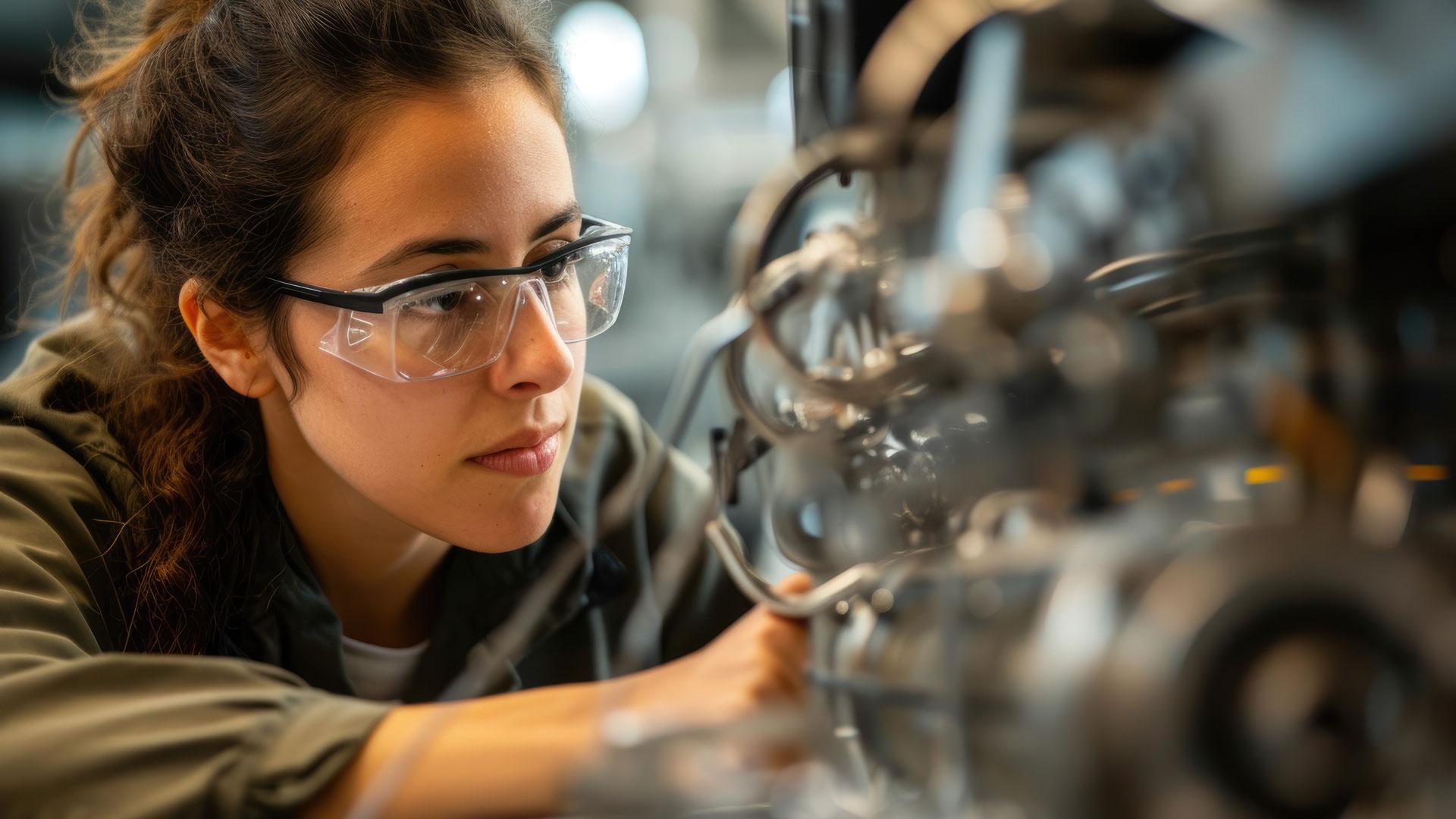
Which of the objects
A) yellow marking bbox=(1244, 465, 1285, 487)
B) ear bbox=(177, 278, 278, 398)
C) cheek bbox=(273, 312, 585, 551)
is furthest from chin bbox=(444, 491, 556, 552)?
yellow marking bbox=(1244, 465, 1285, 487)

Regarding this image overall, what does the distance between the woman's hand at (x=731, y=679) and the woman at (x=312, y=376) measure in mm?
17

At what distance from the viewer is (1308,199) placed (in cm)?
48

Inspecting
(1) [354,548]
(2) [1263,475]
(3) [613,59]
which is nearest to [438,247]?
(1) [354,548]

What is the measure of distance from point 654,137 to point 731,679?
2144 mm

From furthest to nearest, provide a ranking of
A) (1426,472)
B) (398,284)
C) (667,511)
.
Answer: (667,511) → (398,284) → (1426,472)

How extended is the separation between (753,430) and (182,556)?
0.53m

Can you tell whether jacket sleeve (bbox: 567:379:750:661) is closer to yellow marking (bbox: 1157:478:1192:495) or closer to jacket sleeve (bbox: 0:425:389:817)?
jacket sleeve (bbox: 0:425:389:817)

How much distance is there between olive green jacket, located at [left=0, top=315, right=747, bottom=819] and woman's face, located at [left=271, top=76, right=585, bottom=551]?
106 millimetres

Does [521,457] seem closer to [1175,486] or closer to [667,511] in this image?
[667,511]

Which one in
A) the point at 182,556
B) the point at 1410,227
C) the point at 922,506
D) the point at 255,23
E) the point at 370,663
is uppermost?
the point at 255,23

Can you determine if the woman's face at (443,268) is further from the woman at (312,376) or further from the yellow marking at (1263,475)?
the yellow marking at (1263,475)

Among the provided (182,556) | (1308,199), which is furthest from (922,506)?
(182,556)

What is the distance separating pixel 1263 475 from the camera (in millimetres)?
473

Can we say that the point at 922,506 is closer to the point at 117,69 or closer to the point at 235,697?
the point at 235,697
